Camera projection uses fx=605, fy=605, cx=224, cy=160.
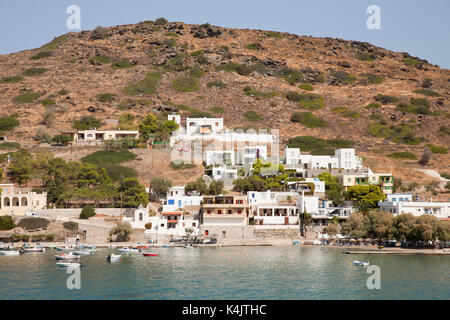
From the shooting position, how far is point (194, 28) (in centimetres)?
16775

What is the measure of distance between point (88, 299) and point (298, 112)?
303 feet

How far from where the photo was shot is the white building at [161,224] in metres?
65.3

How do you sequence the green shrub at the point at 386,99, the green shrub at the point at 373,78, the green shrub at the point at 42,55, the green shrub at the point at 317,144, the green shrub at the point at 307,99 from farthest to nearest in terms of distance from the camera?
1. the green shrub at the point at 42,55
2. the green shrub at the point at 373,78
3. the green shrub at the point at 386,99
4. the green shrub at the point at 307,99
5. the green shrub at the point at 317,144

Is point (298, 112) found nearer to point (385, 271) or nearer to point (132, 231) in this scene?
point (132, 231)

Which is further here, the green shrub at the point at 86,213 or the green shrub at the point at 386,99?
the green shrub at the point at 386,99

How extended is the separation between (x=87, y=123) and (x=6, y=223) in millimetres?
46920

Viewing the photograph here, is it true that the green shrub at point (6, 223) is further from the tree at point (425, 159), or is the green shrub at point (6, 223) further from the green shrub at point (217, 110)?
the tree at point (425, 159)

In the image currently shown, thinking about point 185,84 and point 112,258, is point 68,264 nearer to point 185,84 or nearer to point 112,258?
point 112,258

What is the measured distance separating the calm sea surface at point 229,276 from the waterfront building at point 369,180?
24116 mm

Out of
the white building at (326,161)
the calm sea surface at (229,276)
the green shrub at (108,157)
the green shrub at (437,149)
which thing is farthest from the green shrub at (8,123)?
the green shrub at (437,149)

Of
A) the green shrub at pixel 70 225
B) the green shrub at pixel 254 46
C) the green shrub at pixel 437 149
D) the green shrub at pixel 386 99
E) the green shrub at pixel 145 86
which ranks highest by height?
the green shrub at pixel 254 46

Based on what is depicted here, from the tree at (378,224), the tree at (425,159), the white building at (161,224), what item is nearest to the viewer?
the tree at (378,224)

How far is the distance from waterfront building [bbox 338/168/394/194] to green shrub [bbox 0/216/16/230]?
40544 mm
